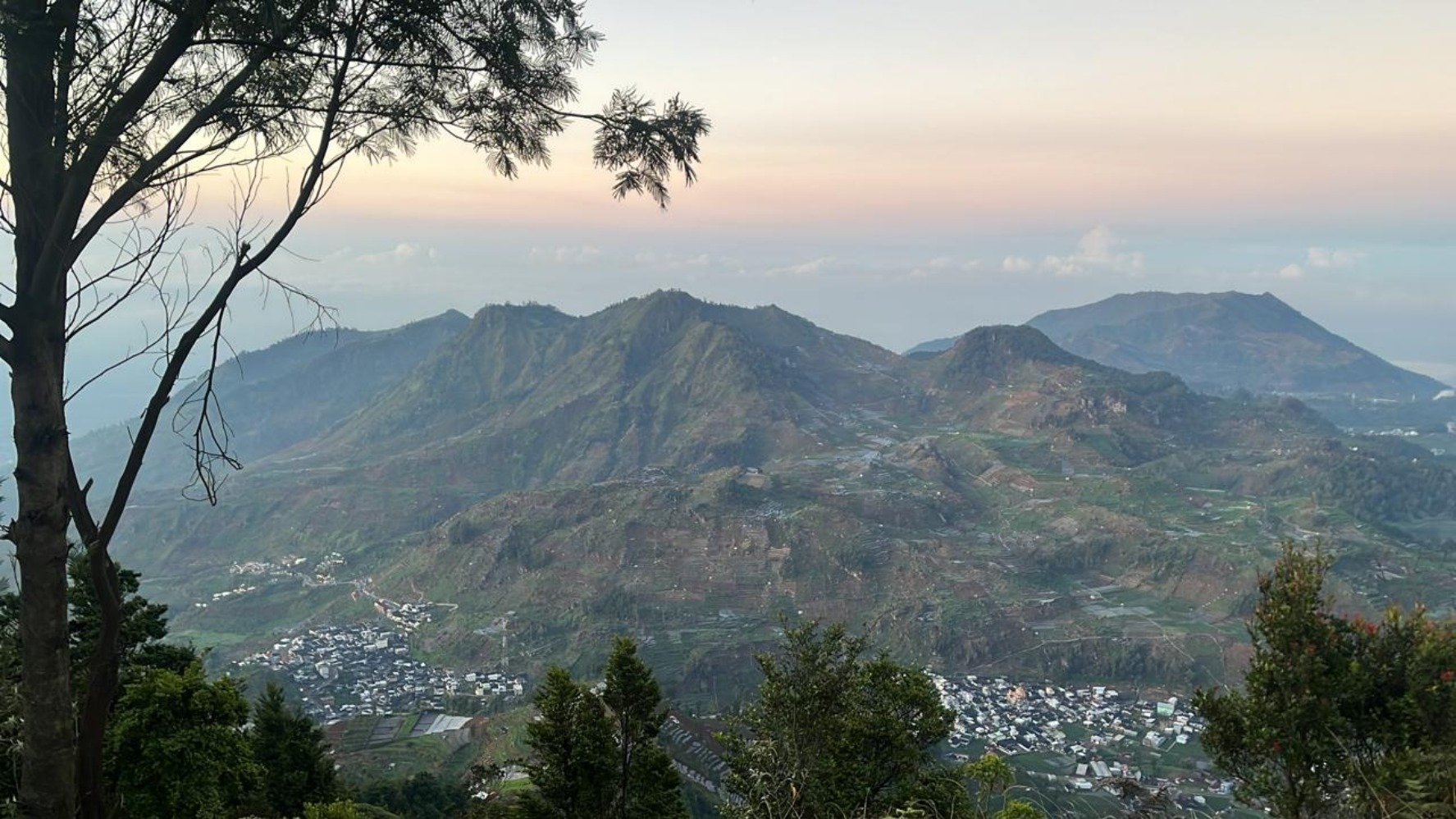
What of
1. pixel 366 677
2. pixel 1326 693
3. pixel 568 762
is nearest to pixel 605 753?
pixel 568 762

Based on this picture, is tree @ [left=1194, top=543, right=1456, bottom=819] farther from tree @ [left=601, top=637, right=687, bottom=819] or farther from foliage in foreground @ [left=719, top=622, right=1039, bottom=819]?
tree @ [left=601, top=637, right=687, bottom=819]

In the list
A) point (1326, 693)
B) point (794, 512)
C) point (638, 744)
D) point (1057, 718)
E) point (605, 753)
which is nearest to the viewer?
point (1326, 693)

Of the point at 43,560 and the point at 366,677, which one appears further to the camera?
the point at 366,677

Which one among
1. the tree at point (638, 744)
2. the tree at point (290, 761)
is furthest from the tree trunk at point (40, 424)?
the tree at point (290, 761)

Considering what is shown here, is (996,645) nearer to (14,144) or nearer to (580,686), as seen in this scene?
(580,686)

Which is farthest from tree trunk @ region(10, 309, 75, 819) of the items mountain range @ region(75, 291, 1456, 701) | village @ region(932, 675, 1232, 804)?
mountain range @ region(75, 291, 1456, 701)

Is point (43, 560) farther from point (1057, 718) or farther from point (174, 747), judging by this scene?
point (1057, 718)
